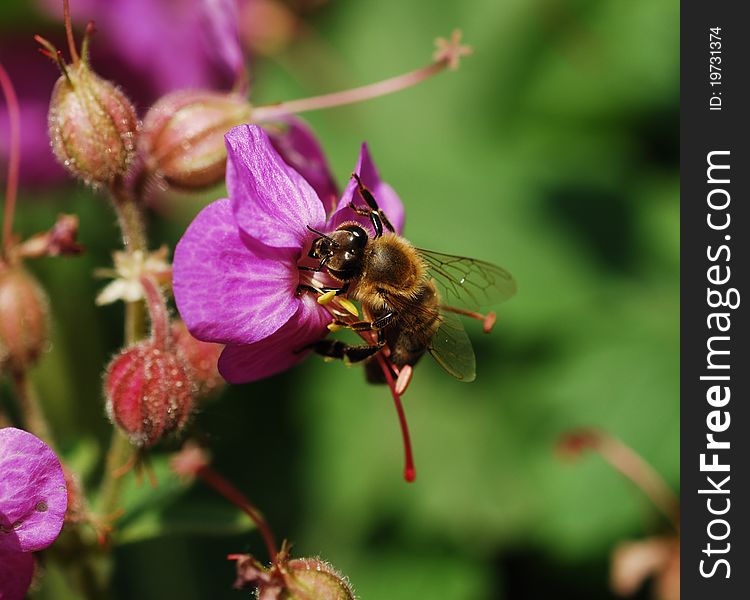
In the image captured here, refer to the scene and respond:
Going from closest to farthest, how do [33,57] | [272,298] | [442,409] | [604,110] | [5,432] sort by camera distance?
[5,432] < [272,298] < [33,57] < [442,409] < [604,110]

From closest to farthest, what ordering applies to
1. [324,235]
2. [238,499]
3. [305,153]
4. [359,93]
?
[324,235]
[238,499]
[305,153]
[359,93]

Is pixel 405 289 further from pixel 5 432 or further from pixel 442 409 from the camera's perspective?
pixel 442 409

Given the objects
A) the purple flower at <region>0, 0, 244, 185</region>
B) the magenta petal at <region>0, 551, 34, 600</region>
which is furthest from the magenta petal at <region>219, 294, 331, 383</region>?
the purple flower at <region>0, 0, 244, 185</region>

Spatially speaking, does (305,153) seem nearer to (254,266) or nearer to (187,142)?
(187,142)

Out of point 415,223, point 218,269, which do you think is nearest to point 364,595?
point 415,223

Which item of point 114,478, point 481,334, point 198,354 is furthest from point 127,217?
point 481,334

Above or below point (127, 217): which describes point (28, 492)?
below

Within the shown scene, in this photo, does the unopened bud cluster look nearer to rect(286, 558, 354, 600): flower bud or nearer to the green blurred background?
rect(286, 558, 354, 600): flower bud
